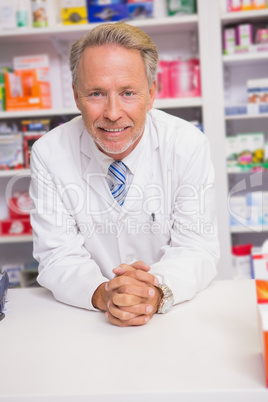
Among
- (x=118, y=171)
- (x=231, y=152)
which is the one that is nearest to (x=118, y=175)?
(x=118, y=171)

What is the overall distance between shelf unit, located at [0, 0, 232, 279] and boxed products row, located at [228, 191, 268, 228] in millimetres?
79

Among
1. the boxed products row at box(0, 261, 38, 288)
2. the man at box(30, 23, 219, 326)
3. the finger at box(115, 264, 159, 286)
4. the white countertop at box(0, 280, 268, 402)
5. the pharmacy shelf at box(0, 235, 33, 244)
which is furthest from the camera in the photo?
the boxed products row at box(0, 261, 38, 288)

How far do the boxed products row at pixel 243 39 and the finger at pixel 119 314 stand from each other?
7.06ft

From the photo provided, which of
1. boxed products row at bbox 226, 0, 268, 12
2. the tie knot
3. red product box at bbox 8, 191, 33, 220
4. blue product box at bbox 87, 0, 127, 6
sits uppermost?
blue product box at bbox 87, 0, 127, 6

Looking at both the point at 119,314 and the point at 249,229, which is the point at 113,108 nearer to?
the point at 119,314

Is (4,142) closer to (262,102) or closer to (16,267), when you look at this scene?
(16,267)

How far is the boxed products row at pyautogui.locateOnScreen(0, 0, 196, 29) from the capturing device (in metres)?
2.70

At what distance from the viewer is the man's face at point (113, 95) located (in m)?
1.31

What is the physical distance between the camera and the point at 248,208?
2834mm

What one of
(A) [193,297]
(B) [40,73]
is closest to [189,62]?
(B) [40,73]

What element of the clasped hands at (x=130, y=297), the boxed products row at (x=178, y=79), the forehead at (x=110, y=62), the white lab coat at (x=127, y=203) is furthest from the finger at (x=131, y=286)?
the boxed products row at (x=178, y=79)

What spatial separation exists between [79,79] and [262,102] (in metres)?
1.67

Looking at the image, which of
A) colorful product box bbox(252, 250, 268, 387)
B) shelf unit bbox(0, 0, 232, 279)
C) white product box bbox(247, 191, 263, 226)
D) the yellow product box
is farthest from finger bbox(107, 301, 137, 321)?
the yellow product box

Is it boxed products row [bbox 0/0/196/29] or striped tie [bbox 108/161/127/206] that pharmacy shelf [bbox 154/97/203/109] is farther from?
striped tie [bbox 108/161/127/206]
